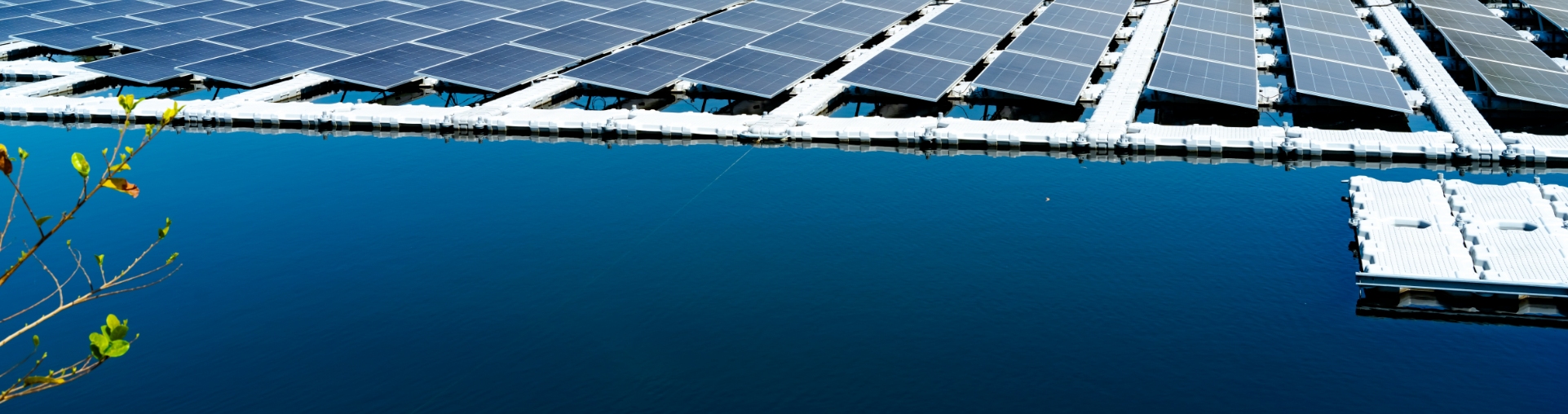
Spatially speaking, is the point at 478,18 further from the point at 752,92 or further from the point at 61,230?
the point at 61,230

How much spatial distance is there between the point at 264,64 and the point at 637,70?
769 inches

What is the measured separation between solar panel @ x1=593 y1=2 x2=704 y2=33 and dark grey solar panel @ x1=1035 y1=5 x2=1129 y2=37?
21406 mm

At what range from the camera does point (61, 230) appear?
1662 inches

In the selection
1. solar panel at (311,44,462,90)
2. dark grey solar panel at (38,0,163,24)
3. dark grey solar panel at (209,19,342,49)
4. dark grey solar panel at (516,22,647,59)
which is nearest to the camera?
solar panel at (311,44,462,90)

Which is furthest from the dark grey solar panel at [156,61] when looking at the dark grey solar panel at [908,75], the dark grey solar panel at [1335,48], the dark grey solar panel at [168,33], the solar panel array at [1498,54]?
the solar panel array at [1498,54]

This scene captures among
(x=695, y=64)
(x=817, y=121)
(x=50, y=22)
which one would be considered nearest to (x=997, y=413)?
(x=817, y=121)

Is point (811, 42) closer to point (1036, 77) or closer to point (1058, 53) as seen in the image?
point (1058, 53)

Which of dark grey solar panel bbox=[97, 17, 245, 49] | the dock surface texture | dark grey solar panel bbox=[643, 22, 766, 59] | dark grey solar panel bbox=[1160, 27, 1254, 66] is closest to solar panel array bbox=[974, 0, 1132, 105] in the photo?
the dock surface texture

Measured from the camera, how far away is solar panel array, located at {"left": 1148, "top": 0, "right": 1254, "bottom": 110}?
53.6 m

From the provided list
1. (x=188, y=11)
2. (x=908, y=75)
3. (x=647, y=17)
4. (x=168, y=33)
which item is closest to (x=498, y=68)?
(x=647, y=17)

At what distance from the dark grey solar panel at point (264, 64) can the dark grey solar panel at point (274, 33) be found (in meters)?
1.81

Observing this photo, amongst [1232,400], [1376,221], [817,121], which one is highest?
[817,121]

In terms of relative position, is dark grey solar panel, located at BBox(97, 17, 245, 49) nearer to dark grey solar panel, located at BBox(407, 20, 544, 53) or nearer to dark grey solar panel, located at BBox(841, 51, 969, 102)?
dark grey solar panel, located at BBox(407, 20, 544, 53)

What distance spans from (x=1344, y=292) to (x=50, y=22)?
246 feet
